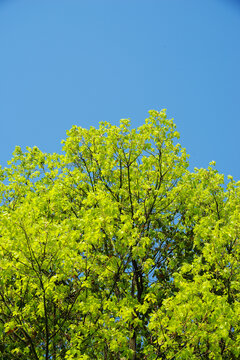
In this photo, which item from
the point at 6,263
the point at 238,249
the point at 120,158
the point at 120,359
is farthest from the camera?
the point at 120,158

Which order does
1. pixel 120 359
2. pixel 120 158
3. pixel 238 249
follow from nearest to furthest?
pixel 120 359 → pixel 238 249 → pixel 120 158

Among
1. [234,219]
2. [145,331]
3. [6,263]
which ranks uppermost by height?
[234,219]

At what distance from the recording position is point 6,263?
11609 millimetres

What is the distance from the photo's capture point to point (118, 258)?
1355cm

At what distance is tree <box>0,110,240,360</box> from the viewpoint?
1166cm

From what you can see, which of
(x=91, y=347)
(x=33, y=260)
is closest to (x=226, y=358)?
(x=91, y=347)

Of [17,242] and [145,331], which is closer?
[17,242]

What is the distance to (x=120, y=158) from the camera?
1702 centimetres

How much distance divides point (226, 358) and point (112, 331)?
193 inches

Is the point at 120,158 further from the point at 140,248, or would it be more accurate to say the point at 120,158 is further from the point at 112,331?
the point at 112,331

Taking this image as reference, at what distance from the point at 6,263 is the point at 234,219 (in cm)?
895

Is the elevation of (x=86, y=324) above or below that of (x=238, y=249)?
below

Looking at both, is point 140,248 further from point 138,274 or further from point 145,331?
point 145,331

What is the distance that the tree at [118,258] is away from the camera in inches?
459
